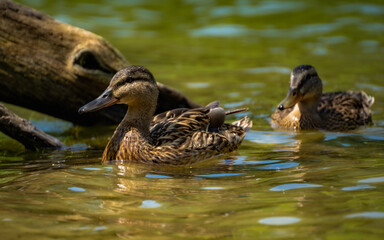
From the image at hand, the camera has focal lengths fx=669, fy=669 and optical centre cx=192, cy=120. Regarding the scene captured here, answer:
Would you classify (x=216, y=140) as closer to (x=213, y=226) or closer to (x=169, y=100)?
(x=169, y=100)

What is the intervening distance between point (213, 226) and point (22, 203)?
1837 millimetres

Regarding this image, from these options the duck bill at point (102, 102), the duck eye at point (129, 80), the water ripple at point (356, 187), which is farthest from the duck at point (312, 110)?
the water ripple at point (356, 187)

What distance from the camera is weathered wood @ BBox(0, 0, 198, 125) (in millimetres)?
9484

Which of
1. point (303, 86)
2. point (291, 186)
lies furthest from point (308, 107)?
point (291, 186)

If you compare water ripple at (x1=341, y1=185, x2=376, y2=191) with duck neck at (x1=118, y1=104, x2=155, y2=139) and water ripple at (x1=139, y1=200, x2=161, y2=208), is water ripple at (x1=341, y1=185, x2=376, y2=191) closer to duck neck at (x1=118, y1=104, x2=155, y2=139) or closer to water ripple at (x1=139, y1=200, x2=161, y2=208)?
water ripple at (x1=139, y1=200, x2=161, y2=208)

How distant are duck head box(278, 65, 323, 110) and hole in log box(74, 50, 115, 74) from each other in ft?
9.55

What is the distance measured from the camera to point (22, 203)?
6.05 metres

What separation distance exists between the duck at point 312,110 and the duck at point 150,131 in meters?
2.06

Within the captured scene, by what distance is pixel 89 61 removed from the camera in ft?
31.9

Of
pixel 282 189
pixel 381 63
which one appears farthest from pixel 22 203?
pixel 381 63

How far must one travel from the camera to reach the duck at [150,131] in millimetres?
8133

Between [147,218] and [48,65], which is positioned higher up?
[48,65]

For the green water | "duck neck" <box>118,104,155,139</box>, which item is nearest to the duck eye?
"duck neck" <box>118,104,155,139</box>

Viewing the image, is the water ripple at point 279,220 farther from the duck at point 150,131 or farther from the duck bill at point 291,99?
the duck bill at point 291,99
